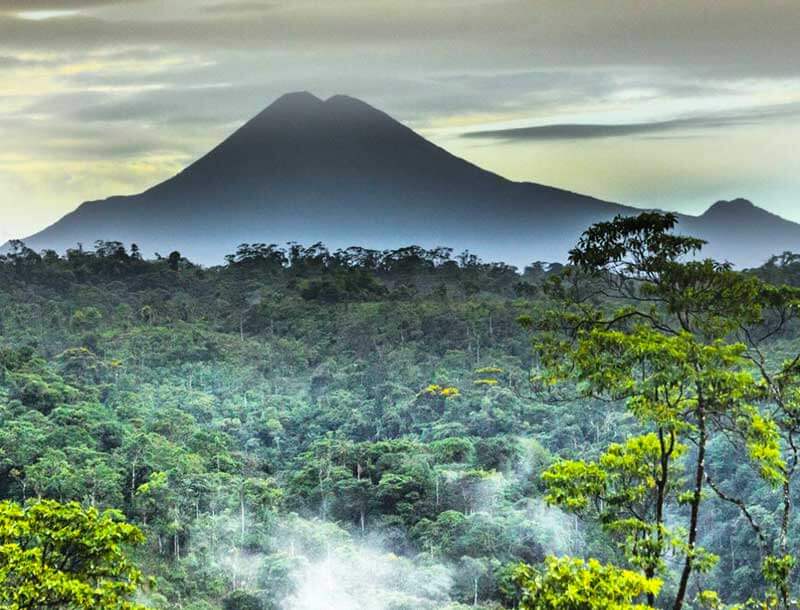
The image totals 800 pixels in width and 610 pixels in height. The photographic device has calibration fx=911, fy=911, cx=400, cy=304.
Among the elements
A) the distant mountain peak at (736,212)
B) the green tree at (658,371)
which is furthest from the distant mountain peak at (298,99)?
the green tree at (658,371)

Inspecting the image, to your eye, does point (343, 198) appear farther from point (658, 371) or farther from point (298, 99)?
point (658, 371)

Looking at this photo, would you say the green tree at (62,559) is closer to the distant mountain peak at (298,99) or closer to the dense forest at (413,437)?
the dense forest at (413,437)

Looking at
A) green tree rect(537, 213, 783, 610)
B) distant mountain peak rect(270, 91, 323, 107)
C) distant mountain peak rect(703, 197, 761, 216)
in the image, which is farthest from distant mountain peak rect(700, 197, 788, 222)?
green tree rect(537, 213, 783, 610)

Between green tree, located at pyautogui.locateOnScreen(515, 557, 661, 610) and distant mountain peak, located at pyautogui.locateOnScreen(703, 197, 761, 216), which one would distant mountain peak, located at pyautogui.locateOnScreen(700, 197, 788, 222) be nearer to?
distant mountain peak, located at pyautogui.locateOnScreen(703, 197, 761, 216)

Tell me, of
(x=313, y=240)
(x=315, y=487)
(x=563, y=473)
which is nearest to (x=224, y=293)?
(x=315, y=487)

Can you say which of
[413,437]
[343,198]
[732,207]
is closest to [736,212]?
[732,207]

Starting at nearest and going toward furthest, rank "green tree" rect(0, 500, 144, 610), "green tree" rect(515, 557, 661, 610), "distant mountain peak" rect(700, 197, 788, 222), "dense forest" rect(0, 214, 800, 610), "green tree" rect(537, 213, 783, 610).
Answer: "green tree" rect(515, 557, 661, 610) < "green tree" rect(0, 500, 144, 610) < "green tree" rect(537, 213, 783, 610) < "dense forest" rect(0, 214, 800, 610) < "distant mountain peak" rect(700, 197, 788, 222)
